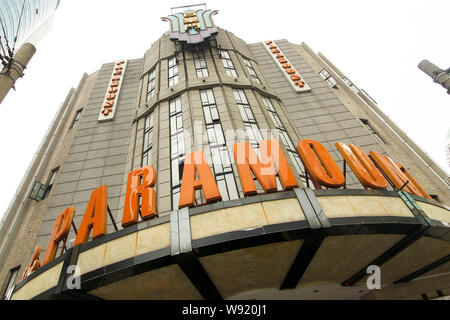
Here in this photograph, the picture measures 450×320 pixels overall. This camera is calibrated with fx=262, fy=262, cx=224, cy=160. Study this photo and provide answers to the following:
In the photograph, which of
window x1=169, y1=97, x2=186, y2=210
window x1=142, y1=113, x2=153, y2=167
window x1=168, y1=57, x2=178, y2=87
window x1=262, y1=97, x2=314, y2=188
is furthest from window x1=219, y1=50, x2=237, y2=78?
window x1=142, y1=113, x2=153, y2=167

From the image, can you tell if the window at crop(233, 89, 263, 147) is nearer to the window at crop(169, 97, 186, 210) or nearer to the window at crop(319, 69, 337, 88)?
the window at crop(169, 97, 186, 210)

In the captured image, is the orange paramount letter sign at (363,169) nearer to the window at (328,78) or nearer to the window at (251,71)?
the window at (251,71)

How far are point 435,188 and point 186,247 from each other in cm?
2070

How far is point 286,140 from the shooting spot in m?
20.6

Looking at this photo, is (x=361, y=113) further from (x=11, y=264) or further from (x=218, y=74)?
(x=11, y=264)

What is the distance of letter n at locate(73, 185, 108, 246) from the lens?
34.7 ft

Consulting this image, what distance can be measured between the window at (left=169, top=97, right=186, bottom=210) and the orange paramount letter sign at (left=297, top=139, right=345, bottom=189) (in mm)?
7864

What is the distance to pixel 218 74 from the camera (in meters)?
24.6

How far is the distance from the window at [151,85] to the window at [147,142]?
3313 mm

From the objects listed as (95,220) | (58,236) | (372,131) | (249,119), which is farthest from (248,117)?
(58,236)

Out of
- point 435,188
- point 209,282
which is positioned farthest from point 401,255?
point 435,188

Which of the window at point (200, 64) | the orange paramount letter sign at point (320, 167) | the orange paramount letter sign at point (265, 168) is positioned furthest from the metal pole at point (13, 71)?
the orange paramount letter sign at point (320, 167)

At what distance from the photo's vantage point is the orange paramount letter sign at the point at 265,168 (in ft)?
35.8

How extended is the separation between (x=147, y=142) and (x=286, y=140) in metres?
11.4
